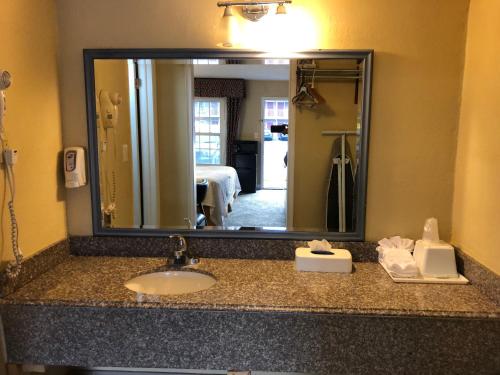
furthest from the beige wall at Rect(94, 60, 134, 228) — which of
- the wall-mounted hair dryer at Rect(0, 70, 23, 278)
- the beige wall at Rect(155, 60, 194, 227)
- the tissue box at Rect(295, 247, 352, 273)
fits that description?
the tissue box at Rect(295, 247, 352, 273)

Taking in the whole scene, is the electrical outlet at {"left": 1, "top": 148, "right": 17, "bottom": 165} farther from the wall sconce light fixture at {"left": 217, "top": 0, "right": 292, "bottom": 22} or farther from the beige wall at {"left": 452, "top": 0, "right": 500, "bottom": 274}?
the beige wall at {"left": 452, "top": 0, "right": 500, "bottom": 274}

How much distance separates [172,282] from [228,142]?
0.66 m

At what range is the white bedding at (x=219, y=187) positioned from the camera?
1808 millimetres

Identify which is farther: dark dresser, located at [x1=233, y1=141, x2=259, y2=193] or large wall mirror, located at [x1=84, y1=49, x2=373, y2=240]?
dark dresser, located at [x1=233, y1=141, x2=259, y2=193]

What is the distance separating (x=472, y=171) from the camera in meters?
1.51

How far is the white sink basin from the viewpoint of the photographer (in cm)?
162

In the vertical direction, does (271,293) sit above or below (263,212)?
below

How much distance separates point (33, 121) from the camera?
58.7 inches

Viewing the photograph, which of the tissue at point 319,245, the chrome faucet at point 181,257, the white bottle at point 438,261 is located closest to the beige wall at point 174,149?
the chrome faucet at point 181,257

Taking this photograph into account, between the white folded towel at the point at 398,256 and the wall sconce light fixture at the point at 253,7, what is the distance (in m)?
1.04

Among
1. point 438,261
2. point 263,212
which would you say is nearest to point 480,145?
point 438,261

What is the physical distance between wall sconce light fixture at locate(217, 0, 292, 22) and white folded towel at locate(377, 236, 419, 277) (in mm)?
1036

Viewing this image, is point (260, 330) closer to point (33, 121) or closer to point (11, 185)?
point (11, 185)

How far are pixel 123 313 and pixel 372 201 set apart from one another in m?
1.08
